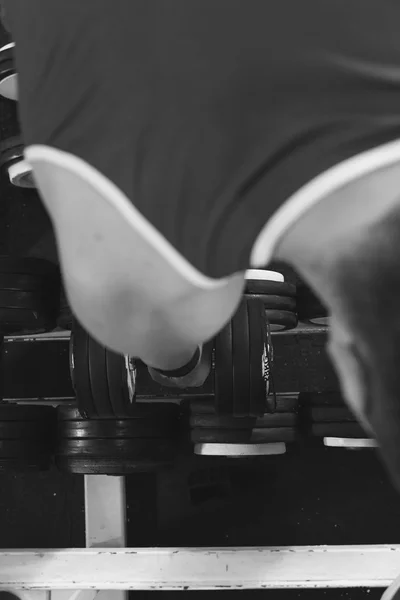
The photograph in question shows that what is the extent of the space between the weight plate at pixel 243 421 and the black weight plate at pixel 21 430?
31 cm

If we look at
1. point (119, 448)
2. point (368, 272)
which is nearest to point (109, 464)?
point (119, 448)

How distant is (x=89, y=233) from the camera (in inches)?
18.5

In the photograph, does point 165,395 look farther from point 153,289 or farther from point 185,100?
point 185,100

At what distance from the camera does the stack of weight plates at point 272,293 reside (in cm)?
109

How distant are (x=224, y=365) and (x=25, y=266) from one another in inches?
18.3

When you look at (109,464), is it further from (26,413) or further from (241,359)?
(241,359)

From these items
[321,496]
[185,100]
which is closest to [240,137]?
[185,100]

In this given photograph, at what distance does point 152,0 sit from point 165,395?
1095 millimetres

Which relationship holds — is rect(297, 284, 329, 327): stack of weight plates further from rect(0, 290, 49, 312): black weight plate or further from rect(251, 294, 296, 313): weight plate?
rect(0, 290, 49, 312): black weight plate

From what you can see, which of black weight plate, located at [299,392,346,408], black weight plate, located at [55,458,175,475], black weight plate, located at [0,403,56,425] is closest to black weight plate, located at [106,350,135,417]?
black weight plate, located at [55,458,175,475]

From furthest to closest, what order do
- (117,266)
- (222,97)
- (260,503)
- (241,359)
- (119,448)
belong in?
(260,503)
(119,448)
(241,359)
(117,266)
(222,97)

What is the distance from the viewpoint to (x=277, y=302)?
43.4 inches

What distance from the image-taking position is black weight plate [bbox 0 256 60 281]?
1112mm

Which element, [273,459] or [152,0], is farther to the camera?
[273,459]
